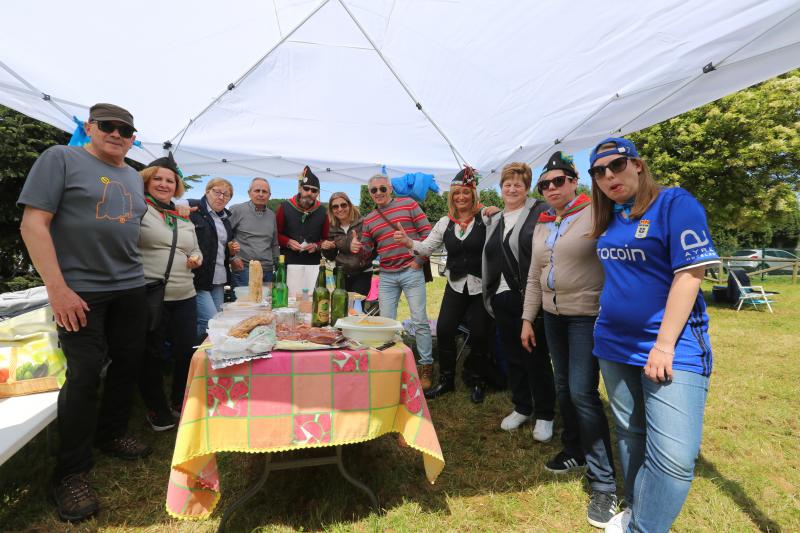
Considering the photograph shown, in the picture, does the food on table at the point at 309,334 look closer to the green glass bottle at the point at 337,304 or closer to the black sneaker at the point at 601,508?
the green glass bottle at the point at 337,304

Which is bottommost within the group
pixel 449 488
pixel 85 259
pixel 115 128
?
pixel 449 488

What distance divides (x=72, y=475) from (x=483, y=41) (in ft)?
12.1

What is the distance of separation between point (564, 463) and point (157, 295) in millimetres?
2774

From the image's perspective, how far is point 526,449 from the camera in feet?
9.00

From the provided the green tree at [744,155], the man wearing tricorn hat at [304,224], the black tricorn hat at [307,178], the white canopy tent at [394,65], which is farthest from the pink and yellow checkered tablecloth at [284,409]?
the green tree at [744,155]

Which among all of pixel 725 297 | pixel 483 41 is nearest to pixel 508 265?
pixel 483 41

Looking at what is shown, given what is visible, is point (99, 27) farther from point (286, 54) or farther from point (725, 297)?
point (725, 297)

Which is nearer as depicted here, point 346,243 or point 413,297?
point 413,297

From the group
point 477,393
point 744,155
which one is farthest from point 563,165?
point 744,155

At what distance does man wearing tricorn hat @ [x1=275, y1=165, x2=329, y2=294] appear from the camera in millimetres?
3930

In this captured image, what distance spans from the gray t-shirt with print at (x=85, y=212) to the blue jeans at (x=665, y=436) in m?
2.41

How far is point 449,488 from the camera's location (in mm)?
2309

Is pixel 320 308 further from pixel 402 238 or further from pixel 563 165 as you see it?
pixel 563 165

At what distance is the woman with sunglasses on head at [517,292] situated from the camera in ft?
8.85
